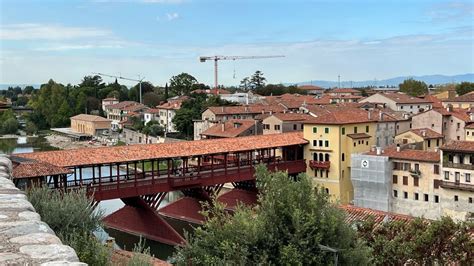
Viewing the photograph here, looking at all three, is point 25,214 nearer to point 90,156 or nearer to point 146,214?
point 90,156

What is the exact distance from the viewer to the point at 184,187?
2952cm

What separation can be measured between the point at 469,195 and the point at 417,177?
3.18 m

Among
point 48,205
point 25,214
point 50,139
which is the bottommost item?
point 50,139

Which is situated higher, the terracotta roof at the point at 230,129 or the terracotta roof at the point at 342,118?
the terracotta roof at the point at 342,118

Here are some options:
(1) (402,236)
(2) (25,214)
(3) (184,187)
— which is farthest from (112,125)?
(2) (25,214)

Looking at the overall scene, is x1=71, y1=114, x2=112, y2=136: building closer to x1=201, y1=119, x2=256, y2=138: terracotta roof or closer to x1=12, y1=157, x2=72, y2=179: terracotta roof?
x1=201, y1=119, x2=256, y2=138: terracotta roof

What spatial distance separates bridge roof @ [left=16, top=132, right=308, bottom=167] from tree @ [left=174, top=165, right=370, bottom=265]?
49.5ft

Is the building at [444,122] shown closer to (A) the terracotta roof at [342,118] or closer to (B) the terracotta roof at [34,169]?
(A) the terracotta roof at [342,118]

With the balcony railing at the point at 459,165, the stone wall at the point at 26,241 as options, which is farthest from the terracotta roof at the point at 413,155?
the stone wall at the point at 26,241

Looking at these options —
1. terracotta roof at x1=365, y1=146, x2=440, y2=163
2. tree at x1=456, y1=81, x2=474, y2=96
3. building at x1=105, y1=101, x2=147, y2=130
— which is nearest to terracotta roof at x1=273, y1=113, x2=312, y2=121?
terracotta roof at x1=365, y1=146, x2=440, y2=163

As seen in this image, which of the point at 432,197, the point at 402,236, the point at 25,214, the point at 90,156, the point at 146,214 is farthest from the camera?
the point at 432,197

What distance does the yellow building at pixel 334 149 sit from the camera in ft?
118

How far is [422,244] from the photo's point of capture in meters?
14.6

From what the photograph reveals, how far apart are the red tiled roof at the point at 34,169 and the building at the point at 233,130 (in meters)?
22.1
